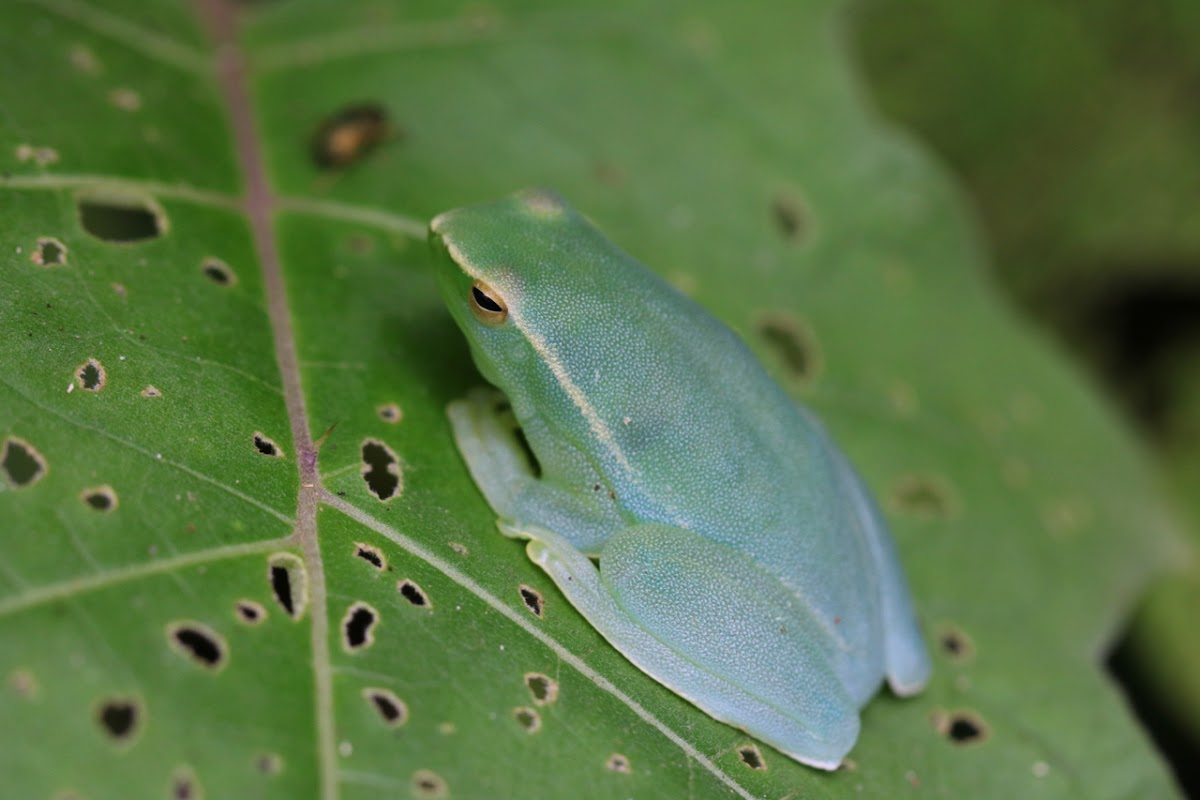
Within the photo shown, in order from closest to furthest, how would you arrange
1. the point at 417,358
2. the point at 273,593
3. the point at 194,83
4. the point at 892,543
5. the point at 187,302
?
the point at 273,593 → the point at 187,302 → the point at 417,358 → the point at 892,543 → the point at 194,83

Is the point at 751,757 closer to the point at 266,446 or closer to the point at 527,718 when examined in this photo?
the point at 527,718

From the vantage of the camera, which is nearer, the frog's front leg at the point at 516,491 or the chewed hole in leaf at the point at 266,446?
the chewed hole in leaf at the point at 266,446

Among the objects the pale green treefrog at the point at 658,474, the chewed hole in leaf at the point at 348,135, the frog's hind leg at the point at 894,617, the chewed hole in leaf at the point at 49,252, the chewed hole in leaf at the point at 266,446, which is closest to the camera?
the chewed hole in leaf at the point at 266,446

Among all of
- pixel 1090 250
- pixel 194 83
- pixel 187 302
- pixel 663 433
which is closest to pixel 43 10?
pixel 194 83

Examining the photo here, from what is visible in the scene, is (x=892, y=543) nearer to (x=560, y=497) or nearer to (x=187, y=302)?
(x=560, y=497)

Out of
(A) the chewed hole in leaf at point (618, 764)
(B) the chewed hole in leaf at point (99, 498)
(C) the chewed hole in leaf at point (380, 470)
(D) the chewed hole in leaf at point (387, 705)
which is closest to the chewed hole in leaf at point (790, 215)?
(C) the chewed hole in leaf at point (380, 470)

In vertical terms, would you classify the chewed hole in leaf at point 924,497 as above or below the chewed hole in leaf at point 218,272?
below

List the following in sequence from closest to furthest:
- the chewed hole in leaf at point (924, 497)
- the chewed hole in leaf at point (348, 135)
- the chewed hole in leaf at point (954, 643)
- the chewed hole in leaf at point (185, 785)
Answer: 1. the chewed hole in leaf at point (185, 785)
2. the chewed hole in leaf at point (954, 643)
3. the chewed hole in leaf at point (348, 135)
4. the chewed hole in leaf at point (924, 497)

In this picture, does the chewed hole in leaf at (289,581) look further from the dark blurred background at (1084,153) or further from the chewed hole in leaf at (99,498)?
the dark blurred background at (1084,153)
